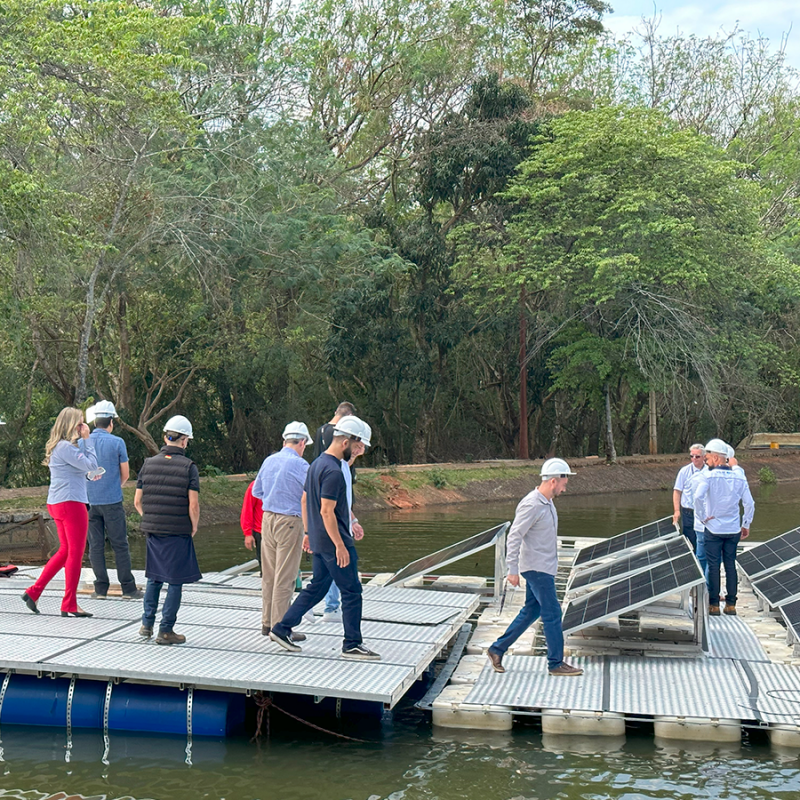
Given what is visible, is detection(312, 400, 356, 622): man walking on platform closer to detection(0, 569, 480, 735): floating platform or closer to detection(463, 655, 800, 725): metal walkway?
detection(0, 569, 480, 735): floating platform

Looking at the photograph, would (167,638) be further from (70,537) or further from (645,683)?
(645,683)

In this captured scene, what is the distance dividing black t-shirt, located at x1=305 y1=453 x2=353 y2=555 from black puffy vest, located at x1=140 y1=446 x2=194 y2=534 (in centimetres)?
116

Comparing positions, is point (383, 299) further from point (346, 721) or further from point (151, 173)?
point (346, 721)

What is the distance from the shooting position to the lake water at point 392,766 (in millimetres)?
7855

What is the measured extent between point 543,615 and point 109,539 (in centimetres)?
516

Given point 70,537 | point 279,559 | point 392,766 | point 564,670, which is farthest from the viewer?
point 70,537

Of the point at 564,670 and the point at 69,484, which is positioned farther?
the point at 69,484

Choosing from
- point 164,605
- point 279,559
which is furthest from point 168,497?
point 279,559

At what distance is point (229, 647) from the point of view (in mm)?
9875

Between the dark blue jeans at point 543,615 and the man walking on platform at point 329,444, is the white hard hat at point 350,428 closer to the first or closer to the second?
the man walking on platform at point 329,444

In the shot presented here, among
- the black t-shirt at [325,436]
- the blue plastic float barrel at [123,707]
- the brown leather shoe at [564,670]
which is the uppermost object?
the black t-shirt at [325,436]

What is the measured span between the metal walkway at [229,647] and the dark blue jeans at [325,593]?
0.24m

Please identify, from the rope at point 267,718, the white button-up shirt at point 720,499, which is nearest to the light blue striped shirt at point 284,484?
the rope at point 267,718

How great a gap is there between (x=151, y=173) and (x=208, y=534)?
31.8 ft
